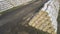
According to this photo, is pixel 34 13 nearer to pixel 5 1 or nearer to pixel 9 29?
pixel 9 29

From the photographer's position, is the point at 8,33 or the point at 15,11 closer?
the point at 8,33

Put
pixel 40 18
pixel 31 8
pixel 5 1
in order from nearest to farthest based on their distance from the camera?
pixel 40 18, pixel 31 8, pixel 5 1

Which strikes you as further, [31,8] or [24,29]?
[31,8]

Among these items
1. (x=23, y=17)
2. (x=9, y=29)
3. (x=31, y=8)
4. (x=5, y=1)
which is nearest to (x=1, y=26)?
(x=9, y=29)

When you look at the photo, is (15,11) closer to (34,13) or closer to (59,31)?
(34,13)

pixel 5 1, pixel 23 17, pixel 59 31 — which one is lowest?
pixel 59 31

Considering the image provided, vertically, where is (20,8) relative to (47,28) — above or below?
above

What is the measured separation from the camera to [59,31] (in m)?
0.76

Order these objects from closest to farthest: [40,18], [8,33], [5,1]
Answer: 1. [8,33]
2. [40,18]
3. [5,1]

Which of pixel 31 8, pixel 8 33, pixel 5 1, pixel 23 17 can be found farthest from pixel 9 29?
pixel 5 1

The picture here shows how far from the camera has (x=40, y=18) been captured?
2.32ft

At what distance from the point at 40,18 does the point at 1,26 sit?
248 mm

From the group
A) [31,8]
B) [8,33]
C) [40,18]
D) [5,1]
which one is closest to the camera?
[8,33]

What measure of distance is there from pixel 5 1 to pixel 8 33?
51cm
